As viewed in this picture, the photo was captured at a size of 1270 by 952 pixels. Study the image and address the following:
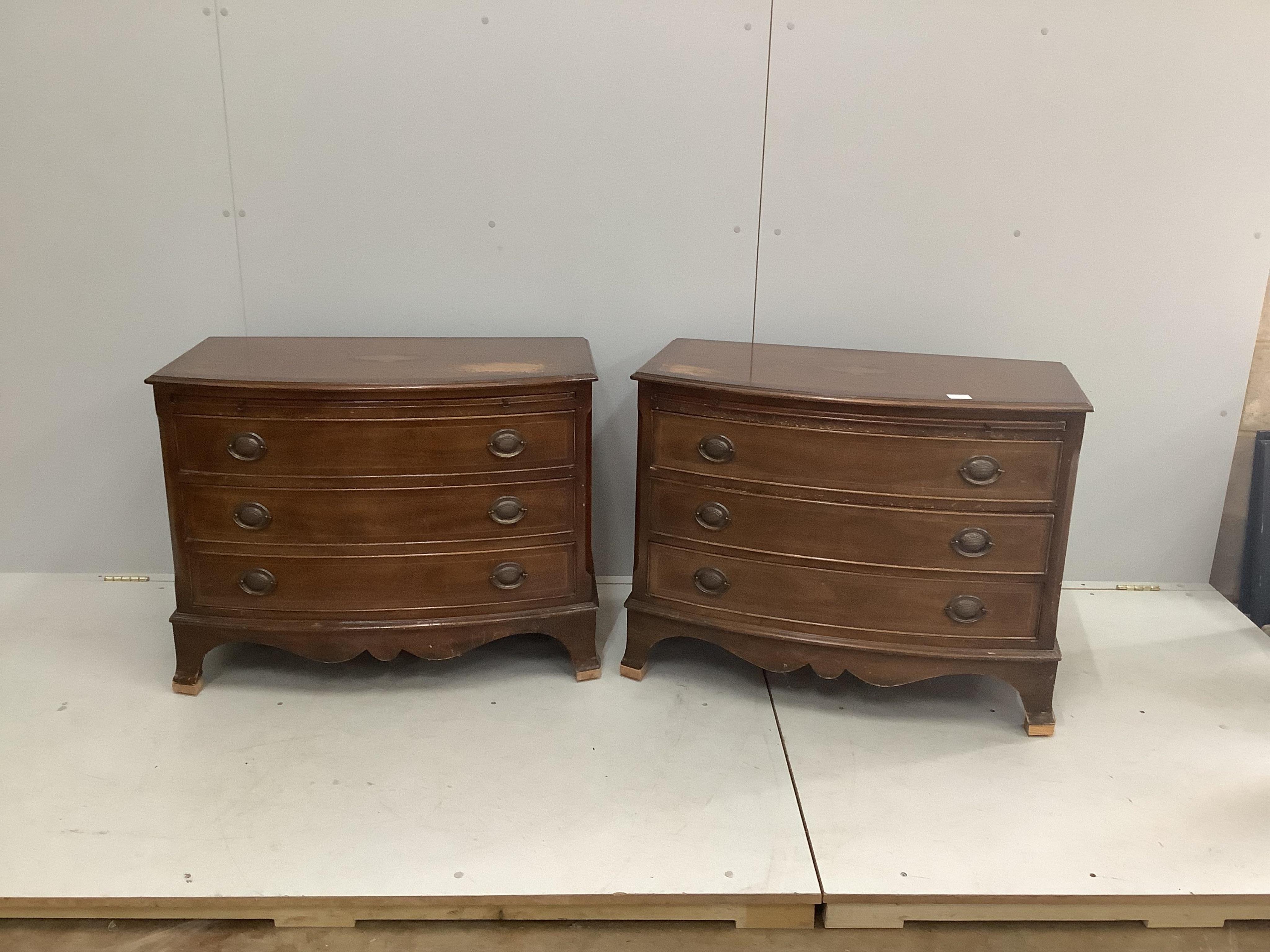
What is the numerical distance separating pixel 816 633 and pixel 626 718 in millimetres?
473

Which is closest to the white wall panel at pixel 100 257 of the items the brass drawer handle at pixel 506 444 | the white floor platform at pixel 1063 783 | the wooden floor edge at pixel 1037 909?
the brass drawer handle at pixel 506 444

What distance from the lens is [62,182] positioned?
8.39 feet

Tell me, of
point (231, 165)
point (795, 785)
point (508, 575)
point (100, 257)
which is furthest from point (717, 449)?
point (100, 257)

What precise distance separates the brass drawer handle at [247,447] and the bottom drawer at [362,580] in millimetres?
235

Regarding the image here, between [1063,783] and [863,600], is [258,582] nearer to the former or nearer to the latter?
[863,600]

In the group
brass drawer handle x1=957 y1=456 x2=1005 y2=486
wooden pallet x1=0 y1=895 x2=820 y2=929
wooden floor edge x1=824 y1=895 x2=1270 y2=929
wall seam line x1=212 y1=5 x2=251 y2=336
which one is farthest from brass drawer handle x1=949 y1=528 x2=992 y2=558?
wall seam line x1=212 y1=5 x2=251 y2=336

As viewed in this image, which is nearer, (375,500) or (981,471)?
(981,471)

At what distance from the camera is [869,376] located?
2.27 m

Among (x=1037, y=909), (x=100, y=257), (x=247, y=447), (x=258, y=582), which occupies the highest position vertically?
(x=100, y=257)

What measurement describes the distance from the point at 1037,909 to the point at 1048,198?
1.73m

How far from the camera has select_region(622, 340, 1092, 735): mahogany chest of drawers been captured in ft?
6.87

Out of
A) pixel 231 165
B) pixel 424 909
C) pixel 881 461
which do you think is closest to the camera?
pixel 424 909

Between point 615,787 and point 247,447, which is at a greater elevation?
point 247,447

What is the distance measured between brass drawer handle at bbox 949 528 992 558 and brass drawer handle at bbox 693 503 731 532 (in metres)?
0.49
